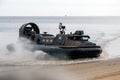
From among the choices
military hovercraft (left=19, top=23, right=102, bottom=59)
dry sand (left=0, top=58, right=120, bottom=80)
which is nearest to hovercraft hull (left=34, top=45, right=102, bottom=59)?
military hovercraft (left=19, top=23, right=102, bottom=59)

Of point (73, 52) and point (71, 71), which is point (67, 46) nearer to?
point (73, 52)

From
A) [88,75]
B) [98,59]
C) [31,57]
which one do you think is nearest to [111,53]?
[98,59]

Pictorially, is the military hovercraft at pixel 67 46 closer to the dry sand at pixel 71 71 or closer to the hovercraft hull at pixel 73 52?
the hovercraft hull at pixel 73 52

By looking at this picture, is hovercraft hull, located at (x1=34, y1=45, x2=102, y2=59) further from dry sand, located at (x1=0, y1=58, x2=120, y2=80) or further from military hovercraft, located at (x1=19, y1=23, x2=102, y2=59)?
dry sand, located at (x1=0, y1=58, x2=120, y2=80)

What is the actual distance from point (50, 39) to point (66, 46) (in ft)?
6.97

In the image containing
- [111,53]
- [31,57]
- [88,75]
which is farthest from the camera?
[111,53]

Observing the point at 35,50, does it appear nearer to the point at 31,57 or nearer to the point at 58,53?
the point at 31,57

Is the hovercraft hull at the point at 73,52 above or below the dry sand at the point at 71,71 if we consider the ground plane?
above

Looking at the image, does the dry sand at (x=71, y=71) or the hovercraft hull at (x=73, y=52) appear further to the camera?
the hovercraft hull at (x=73, y=52)

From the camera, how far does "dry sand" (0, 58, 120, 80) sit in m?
14.6

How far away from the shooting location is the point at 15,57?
23.8m

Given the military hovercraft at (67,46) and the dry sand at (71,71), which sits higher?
the military hovercraft at (67,46)

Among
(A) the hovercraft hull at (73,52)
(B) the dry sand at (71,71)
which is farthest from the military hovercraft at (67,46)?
(B) the dry sand at (71,71)

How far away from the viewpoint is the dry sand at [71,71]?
14613mm
